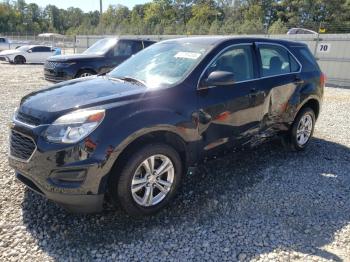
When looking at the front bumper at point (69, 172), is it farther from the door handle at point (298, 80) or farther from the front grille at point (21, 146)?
the door handle at point (298, 80)

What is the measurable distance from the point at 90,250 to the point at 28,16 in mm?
122407

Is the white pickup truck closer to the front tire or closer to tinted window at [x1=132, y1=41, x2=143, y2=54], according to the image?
tinted window at [x1=132, y1=41, x2=143, y2=54]

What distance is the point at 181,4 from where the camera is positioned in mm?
91500

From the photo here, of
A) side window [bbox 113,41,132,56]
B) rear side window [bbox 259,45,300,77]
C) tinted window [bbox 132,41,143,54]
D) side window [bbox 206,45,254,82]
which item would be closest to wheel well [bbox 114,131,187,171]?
side window [bbox 206,45,254,82]

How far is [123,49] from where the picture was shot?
11039 mm

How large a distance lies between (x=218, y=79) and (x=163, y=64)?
30.3 inches

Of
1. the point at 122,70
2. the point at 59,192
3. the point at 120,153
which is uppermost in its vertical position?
the point at 122,70

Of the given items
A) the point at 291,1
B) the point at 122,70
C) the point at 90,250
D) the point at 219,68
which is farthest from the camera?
the point at 291,1

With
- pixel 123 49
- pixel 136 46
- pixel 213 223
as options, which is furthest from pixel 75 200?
pixel 136 46

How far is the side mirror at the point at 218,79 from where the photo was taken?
381cm

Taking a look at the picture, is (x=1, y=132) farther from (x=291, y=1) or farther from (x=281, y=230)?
(x=291, y=1)

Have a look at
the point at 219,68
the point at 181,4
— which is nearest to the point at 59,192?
the point at 219,68

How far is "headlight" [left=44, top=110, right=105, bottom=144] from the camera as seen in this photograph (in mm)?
3082

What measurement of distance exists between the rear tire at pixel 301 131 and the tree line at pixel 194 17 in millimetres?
18790
